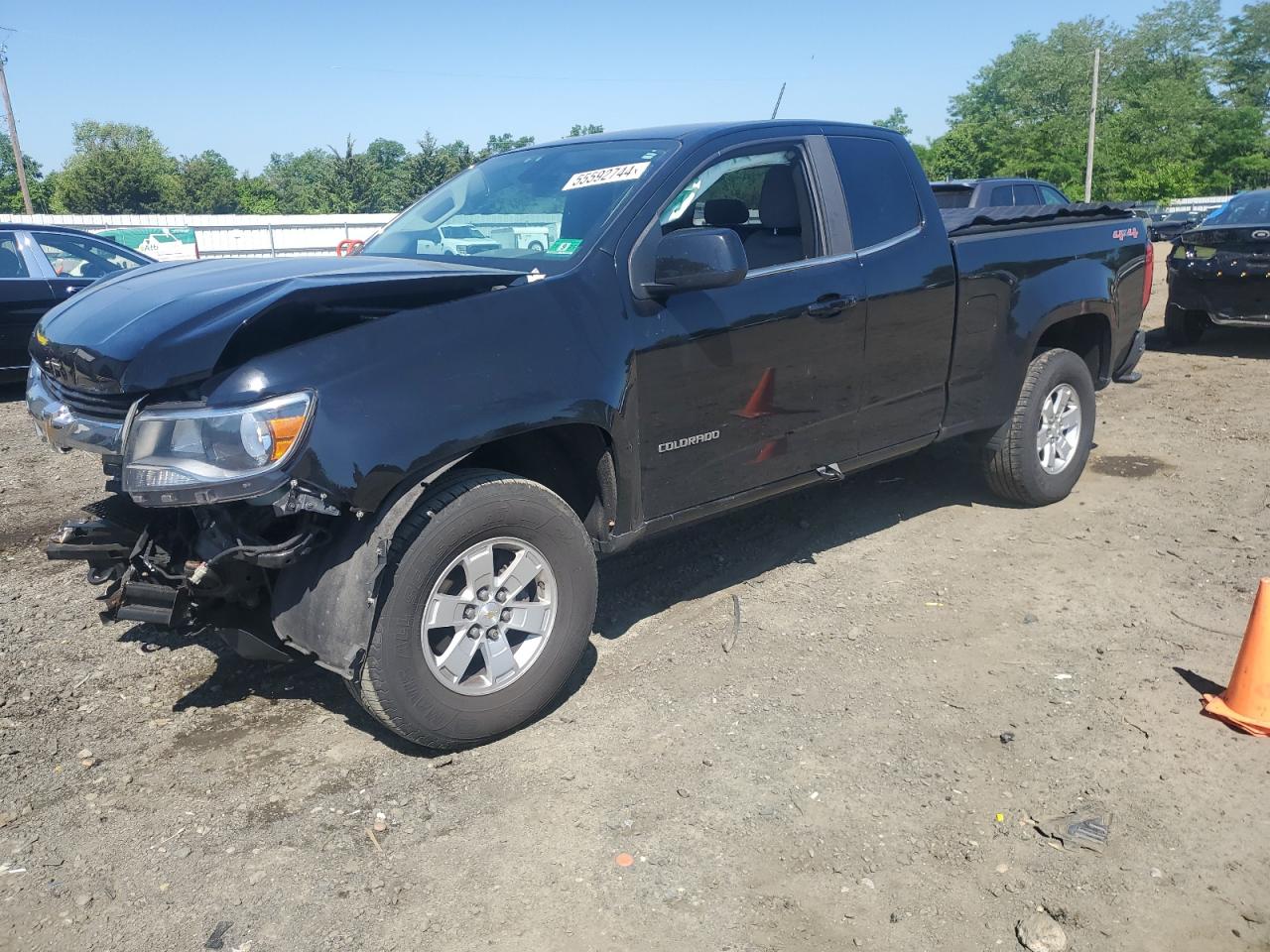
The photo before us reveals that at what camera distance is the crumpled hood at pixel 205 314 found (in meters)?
2.96

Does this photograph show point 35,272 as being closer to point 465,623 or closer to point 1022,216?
point 465,623

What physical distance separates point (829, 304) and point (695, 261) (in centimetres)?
94

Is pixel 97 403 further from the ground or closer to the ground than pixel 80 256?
further from the ground

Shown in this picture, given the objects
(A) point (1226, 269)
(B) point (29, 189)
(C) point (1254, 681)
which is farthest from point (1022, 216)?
(B) point (29, 189)

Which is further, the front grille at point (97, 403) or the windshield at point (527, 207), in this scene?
the windshield at point (527, 207)

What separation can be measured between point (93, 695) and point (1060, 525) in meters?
4.74

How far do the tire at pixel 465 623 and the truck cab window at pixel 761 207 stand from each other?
1454 mm

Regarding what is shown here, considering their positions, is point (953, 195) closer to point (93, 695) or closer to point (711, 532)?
point (711, 532)

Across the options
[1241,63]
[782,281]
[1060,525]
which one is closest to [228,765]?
[782,281]

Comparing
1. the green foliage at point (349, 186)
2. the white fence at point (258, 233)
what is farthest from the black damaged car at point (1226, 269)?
the green foliage at point (349, 186)

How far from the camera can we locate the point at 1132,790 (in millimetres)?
3246

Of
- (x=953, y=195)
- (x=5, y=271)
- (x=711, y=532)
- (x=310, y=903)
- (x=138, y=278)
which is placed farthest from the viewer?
(x=953, y=195)

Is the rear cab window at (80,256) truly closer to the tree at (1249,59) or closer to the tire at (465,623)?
the tire at (465,623)

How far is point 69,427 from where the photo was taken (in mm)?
3287
